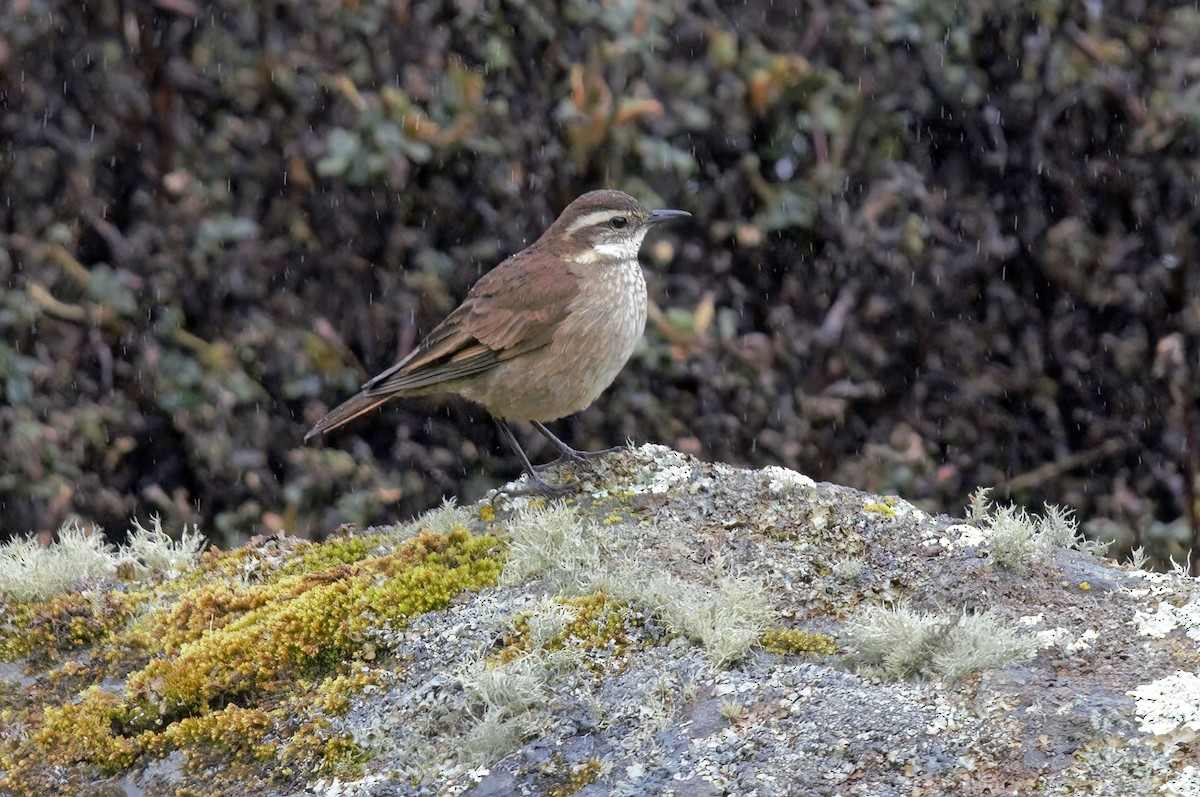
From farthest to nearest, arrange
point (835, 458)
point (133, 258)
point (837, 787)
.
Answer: point (835, 458)
point (133, 258)
point (837, 787)

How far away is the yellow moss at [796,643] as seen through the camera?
152 inches

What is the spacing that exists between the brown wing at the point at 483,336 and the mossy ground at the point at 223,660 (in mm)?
→ 998

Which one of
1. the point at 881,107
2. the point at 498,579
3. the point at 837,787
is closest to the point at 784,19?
the point at 881,107

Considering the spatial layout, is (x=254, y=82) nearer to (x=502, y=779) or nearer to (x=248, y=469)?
(x=248, y=469)

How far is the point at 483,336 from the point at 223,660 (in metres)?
1.99

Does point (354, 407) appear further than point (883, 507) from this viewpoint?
Yes

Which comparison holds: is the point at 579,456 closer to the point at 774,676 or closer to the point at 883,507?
the point at 883,507

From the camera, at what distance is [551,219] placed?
6.77m

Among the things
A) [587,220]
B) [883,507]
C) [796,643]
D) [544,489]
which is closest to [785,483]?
[883,507]

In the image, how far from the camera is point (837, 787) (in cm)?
336


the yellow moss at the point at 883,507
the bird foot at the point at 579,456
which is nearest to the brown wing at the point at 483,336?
the bird foot at the point at 579,456

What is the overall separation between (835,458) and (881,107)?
1678 millimetres

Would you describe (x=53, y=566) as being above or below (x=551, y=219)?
below

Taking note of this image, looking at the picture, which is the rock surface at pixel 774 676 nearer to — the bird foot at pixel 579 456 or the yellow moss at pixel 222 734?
the yellow moss at pixel 222 734
